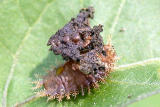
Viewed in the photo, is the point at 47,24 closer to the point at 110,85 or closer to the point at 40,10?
the point at 40,10

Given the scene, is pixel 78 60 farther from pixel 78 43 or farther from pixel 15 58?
pixel 15 58

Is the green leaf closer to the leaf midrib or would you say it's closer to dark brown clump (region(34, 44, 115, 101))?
the leaf midrib

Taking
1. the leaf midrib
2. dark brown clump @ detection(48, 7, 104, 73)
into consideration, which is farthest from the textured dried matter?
the leaf midrib

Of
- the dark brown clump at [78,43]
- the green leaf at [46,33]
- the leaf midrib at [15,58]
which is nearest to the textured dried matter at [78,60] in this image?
the dark brown clump at [78,43]

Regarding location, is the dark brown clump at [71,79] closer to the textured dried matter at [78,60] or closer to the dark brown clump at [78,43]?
the textured dried matter at [78,60]

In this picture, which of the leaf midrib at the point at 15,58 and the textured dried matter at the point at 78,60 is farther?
the leaf midrib at the point at 15,58

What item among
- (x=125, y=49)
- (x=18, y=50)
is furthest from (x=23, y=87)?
(x=125, y=49)
